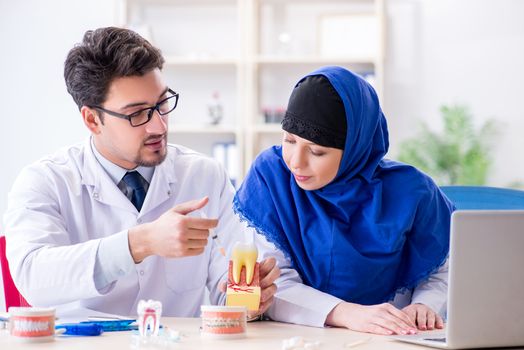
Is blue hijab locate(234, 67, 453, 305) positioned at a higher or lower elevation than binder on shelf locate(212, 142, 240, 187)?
higher

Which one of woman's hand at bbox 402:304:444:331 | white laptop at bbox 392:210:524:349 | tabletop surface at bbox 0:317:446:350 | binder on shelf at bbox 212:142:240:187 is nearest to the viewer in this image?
white laptop at bbox 392:210:524:349

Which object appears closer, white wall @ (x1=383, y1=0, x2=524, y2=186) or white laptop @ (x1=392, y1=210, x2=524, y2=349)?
white laptop @ (x1=392, y1=210, x2=524, y2=349)

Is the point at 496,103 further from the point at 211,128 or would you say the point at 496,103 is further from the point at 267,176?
the point at 267,176

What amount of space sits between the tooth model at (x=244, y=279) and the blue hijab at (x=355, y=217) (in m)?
0.27

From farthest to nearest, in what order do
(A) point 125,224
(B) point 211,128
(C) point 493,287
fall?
Answer: (B) point 211,128 → (A) point 125,224 → (C) point 493,287

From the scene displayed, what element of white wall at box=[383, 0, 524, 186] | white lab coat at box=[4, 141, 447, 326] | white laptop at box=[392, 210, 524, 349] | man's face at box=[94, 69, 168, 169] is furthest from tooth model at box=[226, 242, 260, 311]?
white wall at box=[383, 0, 524, 186]

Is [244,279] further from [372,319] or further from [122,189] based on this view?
[122,189]

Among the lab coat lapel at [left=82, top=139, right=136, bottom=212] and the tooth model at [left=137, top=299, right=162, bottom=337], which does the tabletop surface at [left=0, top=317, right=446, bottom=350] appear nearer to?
the tooth model at [left=137, top=299, right=162, bottom=337]

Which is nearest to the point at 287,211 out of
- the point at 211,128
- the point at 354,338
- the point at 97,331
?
the point at 354,338

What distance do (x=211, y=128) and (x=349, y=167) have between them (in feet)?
10.3

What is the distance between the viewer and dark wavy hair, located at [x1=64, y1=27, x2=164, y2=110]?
235cm

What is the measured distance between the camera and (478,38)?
5340 mm

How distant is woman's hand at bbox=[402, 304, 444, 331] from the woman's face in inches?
15.4

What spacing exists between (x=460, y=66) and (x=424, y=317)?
3662mm
